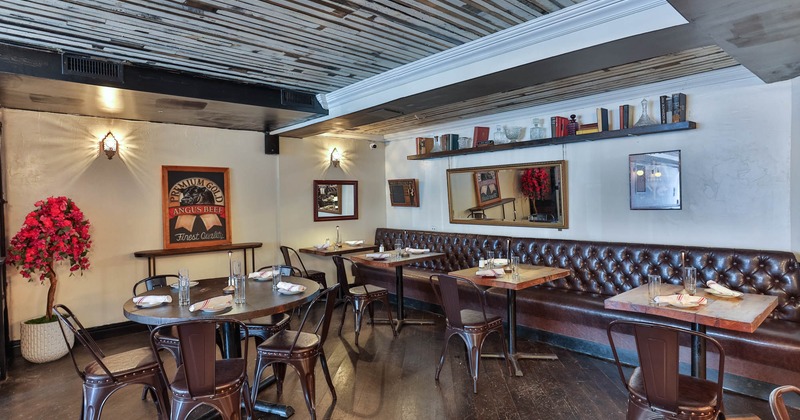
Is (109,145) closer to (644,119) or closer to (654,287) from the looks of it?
(654,287)

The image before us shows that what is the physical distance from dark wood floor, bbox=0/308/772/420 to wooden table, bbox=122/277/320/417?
0.48 meters

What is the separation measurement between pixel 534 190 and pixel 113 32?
14.5 feet

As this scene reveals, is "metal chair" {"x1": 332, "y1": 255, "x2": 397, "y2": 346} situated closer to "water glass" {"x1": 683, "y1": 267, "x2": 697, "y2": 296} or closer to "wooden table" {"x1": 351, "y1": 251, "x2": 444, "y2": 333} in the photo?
"wooden table" {"x1": 351, "y1": 251, "x2": 444, "y2": 333}

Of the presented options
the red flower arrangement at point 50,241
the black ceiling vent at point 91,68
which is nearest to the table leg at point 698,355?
the black ceiling vent at point 91,68

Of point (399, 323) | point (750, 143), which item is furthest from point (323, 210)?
point (750, 143)

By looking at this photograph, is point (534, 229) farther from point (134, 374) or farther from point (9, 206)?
point (9, 206)

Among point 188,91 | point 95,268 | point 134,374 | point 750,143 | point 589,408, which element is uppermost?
point 188,91

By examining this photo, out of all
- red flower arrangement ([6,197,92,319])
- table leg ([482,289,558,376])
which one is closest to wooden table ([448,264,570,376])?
table leg ([482,289,558,376])

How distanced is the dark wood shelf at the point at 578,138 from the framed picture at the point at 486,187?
339 millimetres

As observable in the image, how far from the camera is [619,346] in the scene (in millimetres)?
3859

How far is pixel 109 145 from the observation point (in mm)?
4699

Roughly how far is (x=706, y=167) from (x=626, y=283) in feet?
4.32

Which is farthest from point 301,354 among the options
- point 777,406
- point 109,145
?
point 109,145

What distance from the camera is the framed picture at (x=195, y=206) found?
520cm
